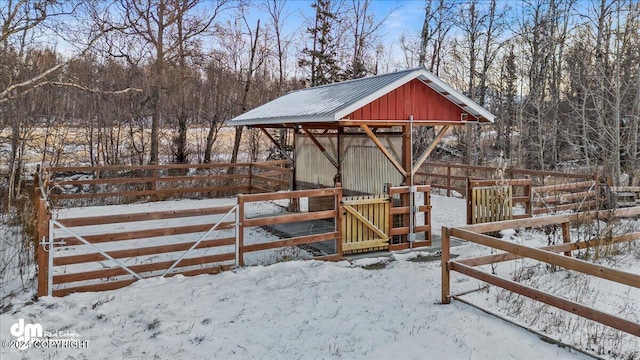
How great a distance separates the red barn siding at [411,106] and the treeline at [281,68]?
685 centimetres

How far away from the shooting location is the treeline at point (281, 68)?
13.2m

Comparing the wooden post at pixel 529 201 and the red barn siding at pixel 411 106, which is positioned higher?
the red barn siding at pixel 411 106

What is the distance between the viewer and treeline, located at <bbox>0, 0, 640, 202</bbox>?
1321 cm

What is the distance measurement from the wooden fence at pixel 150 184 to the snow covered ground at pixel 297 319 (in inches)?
237

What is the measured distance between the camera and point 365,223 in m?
7.14

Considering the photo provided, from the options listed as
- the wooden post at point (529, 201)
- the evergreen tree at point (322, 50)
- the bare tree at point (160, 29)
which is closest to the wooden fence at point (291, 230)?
the wooden post at point (529, 201)

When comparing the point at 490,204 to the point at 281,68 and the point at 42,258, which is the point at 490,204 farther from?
the point at 281,68

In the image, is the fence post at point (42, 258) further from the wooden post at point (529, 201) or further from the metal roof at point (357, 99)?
the wooden post at point (529, 201)

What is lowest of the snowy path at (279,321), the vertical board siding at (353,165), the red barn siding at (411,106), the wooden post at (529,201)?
the snowy path at (279,321)

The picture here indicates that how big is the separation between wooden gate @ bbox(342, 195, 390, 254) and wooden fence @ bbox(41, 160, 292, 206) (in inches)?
175

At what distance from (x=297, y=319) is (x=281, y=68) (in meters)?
19.3

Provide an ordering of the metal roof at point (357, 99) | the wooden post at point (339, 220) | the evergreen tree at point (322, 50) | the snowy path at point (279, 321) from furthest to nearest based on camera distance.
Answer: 1. the evergreen tree at point (322, 50)
2. the metal roof at point (357, 99)
3. the wooden post at point (339, 220)
4. the snowy path at point (279, 321)

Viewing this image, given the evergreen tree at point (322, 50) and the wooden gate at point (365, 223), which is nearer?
the wooden gate at point (365, 223)

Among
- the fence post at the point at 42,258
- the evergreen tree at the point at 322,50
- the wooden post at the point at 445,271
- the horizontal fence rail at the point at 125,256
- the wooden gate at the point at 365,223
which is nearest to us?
the wooden post at the point at 445,271
